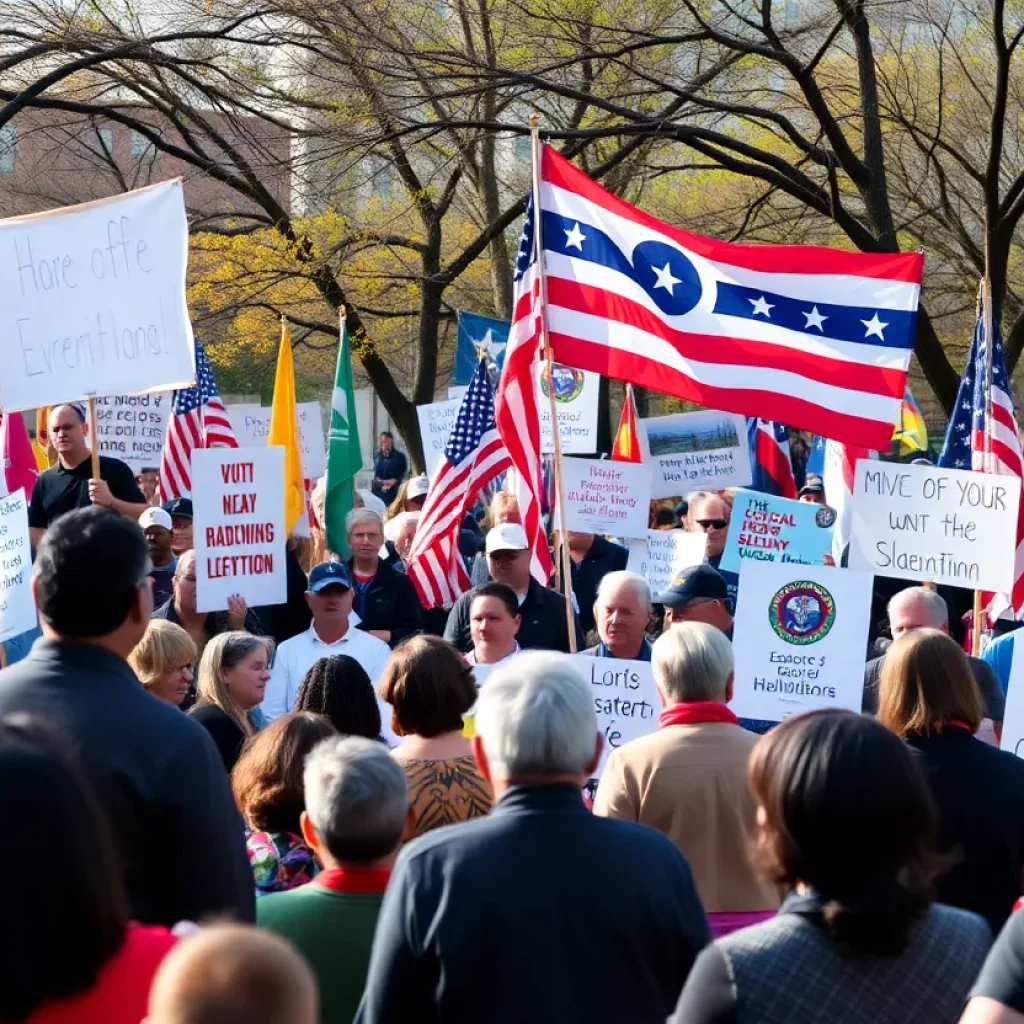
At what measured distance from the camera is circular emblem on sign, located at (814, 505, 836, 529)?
9734mm

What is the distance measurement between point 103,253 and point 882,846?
6274mm

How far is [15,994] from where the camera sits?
2066mm

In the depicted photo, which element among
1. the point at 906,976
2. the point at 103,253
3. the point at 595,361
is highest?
the point at 103,253

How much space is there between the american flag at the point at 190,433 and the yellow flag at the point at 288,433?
0.66m

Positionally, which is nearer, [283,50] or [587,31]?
[587,31]

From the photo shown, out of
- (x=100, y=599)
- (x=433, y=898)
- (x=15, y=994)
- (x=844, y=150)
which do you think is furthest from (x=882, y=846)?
(x=844, y=150)

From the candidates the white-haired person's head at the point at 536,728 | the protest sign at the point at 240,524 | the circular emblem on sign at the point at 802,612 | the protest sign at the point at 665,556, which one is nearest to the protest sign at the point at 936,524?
the circular emblem on sign at the point at 802,612

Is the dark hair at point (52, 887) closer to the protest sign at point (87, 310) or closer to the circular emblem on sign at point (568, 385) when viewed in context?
the protest sign at point (87, 310)

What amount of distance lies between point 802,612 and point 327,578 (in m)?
2.23

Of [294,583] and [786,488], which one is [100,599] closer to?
[294,583]

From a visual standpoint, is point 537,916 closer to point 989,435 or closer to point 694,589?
point 694,589

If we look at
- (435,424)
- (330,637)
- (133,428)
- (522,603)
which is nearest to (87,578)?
(330,637)

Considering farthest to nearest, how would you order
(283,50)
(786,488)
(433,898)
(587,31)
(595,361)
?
1. (283,50)
2. (587,31)
3. (786,488)
4. (595,361)
5. (433,898)

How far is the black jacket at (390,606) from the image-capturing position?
8.80 metres
